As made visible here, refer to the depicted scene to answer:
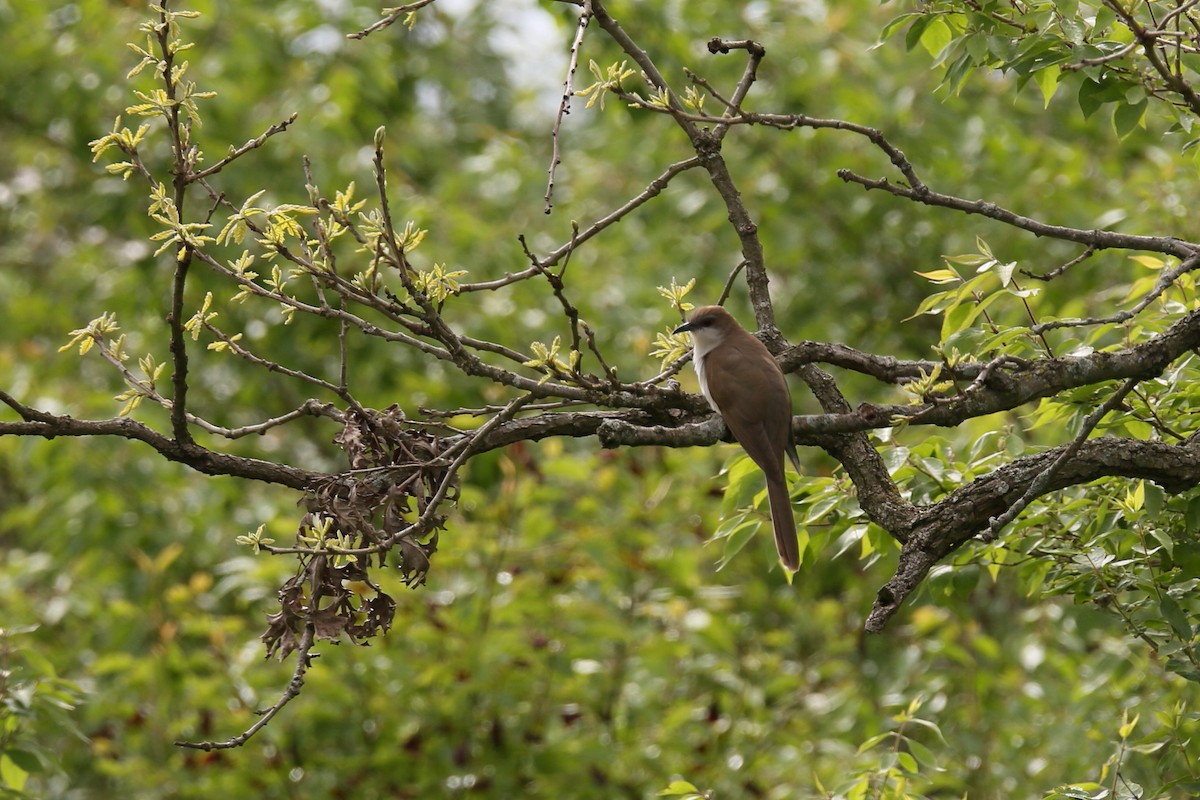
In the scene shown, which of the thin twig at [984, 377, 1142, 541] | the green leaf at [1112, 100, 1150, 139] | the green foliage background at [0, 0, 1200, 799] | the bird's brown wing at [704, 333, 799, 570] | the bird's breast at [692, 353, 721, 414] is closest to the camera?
the thin twig at [984, 377, 1142, 541]

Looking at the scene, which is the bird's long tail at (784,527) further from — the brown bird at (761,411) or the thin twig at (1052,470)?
the thin twig at (1052,470)

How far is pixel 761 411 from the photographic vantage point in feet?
12.6

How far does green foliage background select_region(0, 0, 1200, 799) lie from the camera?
6180mm

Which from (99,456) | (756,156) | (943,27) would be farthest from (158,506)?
(943,27)

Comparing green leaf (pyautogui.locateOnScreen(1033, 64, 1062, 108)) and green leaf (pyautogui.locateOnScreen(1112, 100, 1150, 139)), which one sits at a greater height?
green leaf (pyautogui.locateOnScreen(1033, 64, 1062, 108))

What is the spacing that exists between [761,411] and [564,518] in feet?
10.8

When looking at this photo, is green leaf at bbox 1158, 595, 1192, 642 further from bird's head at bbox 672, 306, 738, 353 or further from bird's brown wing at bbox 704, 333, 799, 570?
bird's head at bbox 672, 306, 738, 353

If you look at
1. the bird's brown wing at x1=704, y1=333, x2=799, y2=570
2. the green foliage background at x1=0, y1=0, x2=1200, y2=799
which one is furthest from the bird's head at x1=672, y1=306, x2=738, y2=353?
the green foliage background at x1=0, y1=0, x2=1200, y2=799

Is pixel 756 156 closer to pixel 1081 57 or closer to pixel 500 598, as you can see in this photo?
pixel 500 598

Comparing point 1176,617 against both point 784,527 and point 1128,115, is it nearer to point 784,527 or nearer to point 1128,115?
point 784,527

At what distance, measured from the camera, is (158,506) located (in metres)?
8.23

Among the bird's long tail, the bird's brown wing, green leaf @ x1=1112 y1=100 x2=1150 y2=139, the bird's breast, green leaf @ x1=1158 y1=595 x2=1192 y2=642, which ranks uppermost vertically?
the bird's breast

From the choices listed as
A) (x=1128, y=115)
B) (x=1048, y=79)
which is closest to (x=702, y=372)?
(x=1048, y=79)

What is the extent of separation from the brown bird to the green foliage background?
0.14 metres
